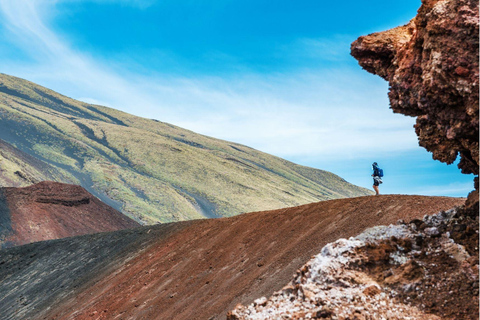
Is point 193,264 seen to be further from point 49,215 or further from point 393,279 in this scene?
point 49,215

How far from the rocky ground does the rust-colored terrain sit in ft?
10.2

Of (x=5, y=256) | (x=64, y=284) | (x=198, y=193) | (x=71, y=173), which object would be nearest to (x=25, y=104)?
(x=71, y=173)

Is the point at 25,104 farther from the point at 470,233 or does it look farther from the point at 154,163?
the point at 470,233

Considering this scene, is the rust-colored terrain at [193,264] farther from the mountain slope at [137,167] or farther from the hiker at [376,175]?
the mountain slope at [137,167]

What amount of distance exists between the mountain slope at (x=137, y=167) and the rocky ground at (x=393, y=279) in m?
74.2

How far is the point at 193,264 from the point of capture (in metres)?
16.9

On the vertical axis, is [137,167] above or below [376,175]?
below

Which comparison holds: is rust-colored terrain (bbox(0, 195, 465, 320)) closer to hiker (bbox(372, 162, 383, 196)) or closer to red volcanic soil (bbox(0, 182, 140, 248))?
hiker (bbox(372, 162, 383, 196))

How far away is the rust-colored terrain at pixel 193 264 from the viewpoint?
40.3ft

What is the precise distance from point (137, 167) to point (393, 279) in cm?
10779

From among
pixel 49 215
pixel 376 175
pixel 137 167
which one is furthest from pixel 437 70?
pixel 137 167

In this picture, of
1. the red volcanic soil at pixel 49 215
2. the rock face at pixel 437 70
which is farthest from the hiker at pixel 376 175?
the red volcanic soil at pixel 49 215

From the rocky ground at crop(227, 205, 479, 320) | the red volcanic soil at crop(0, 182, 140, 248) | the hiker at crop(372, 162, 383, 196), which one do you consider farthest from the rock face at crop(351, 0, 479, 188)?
the red volcanic soil at crop(0, 182, 140, 248)

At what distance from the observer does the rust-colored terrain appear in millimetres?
12297
